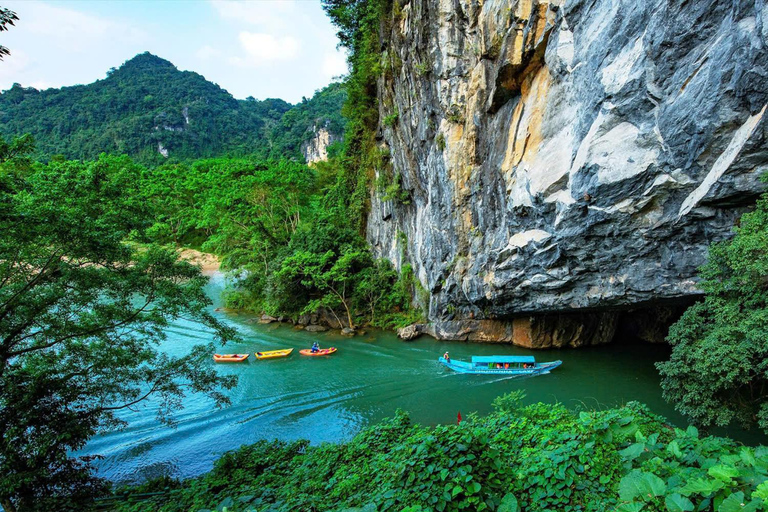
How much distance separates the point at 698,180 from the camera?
6.79 meters

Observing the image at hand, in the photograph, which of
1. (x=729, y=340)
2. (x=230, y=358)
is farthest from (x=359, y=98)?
(x=729, y=340)

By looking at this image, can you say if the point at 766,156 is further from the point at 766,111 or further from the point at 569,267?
the point at 569,267

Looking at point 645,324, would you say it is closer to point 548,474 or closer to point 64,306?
point 548,474

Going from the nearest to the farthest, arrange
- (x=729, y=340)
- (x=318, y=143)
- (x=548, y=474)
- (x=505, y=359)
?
(x=548, y=474), (x=729, y=340), (x=505, y=359), (x=318, y=143)

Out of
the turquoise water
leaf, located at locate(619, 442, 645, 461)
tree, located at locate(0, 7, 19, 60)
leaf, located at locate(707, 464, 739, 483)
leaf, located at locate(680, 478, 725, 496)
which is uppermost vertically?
tree, located at locate(0, 7, 19, 60)

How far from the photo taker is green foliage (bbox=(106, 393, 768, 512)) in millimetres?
2035

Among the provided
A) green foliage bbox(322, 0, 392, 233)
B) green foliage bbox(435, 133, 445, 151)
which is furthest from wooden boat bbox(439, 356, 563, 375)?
green foliage bbox(322, 0, 392, 233)

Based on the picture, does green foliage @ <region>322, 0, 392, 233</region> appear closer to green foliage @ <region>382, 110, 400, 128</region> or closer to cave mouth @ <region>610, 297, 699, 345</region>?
green foliage @ <region>382, 110, 400, 128</region>

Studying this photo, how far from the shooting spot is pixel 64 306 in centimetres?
673

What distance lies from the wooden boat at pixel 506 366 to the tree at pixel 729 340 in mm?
5212

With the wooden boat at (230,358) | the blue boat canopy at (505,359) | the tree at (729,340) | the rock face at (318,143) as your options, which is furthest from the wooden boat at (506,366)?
the rock face at (318,143)

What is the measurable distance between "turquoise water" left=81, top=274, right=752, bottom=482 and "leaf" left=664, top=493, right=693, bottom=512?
782cm

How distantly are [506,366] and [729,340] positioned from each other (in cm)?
704

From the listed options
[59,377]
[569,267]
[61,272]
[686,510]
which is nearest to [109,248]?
[61,272]
